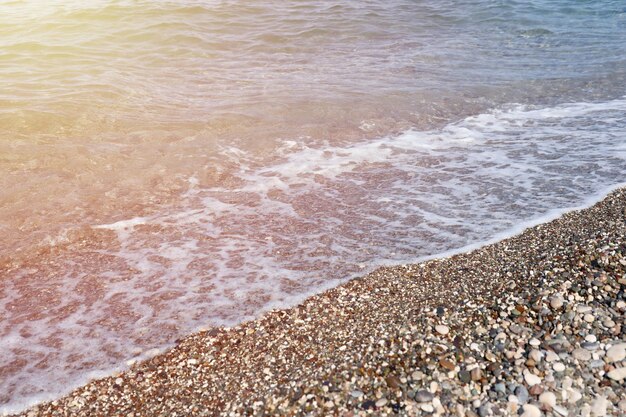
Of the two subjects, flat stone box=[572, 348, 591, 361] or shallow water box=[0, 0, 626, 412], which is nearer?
flat stone box=[572, 348, 591, 361]

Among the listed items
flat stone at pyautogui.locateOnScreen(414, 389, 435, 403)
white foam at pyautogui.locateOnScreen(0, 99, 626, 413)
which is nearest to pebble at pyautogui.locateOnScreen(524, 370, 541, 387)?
flat stone at pyautogui.locateOnScreen(414, 389, 435, 403)

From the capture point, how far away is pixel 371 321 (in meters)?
3.56

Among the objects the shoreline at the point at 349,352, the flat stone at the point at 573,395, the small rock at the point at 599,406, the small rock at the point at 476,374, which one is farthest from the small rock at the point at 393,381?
the small rock at the point at 599,406

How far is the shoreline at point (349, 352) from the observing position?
2.89 meters

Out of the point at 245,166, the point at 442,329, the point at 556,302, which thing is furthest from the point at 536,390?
the point at 245,166

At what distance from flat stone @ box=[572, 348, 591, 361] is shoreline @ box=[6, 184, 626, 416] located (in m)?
0.12

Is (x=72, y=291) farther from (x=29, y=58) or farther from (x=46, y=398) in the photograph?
(x=29, y=58)

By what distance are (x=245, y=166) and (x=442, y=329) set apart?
443 cm

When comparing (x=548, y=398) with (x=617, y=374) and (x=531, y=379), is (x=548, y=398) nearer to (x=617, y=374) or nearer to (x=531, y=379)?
(x=531, y=379)

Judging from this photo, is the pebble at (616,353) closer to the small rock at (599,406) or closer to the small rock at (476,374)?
the small rock at (599,406)

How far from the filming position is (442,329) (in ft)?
10.8

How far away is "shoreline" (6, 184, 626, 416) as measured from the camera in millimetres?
2889

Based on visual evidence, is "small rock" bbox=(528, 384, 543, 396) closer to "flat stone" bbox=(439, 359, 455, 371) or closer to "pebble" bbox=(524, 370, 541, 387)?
"pebble" bbox=(524, 370, 541, 387)

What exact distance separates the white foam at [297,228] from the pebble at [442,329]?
3.85 ft
